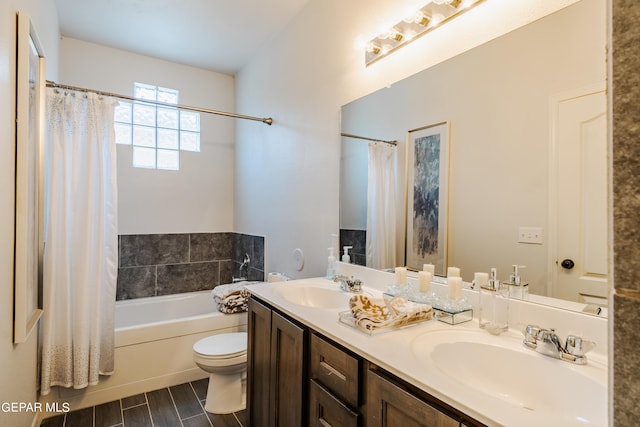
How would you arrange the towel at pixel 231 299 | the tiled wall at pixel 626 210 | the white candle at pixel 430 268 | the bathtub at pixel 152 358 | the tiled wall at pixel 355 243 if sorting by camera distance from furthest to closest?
1. the towel at pixel 231 299
2. the bathtub at pixel 152 358
3. the tiled wall at pixel 355 243
4. the white candle at pixel 430 268
5. the tiled wall at pixel 626 210

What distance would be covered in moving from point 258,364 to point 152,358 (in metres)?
1.22

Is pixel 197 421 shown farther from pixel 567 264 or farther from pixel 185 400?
pixel 567 264

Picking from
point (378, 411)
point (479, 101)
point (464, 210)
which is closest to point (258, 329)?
point (378, 411)

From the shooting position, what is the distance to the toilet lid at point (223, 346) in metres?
2.09

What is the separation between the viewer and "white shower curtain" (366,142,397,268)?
5.72ft

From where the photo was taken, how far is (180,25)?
2658mm

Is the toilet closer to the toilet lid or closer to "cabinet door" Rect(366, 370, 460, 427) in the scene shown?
the toilet lid

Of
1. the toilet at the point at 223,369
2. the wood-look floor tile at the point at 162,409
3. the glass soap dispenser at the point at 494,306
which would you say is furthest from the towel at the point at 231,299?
the glass soap dispenser at the point at 494,306

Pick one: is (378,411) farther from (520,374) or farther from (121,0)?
(121,0)

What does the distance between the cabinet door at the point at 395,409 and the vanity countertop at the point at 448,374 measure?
0.04 m

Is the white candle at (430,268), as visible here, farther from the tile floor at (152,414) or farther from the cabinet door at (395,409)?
the tile floor at (152,414)

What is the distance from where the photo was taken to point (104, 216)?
2.28 m

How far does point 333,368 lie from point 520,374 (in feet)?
1.85

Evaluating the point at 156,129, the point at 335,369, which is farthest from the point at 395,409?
the point at 156,129
